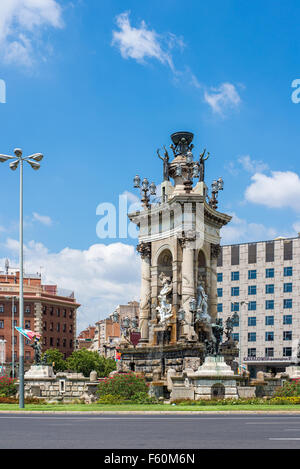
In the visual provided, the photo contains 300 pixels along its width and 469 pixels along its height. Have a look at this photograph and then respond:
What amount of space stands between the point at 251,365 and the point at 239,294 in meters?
10.1

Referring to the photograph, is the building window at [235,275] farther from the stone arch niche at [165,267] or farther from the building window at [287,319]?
the stone arch niche at [165,267]

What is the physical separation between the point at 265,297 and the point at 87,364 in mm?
31997

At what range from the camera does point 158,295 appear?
42031 millimetres

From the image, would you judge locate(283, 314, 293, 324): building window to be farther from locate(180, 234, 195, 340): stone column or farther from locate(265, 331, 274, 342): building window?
locate(180, 234, 195, 340): stone column

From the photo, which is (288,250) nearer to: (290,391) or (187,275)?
(187,275)

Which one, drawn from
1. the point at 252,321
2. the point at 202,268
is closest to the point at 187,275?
the point at 202,268

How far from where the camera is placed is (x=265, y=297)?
9012cm

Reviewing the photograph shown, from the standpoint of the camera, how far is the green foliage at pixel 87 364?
104812mm

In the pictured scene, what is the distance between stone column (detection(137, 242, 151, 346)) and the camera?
4238 centimetres

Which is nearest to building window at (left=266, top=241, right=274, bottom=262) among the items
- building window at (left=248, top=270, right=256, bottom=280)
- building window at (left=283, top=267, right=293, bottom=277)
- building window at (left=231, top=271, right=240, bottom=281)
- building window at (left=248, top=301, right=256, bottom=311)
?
building window at (left=283, top=267, right=293, bottom=277)

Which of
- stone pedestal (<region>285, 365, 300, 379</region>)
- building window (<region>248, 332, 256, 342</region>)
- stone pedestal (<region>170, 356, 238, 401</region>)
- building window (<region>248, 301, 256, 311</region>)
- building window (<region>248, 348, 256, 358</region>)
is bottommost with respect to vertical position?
building window (<region>248, 348, 256, 358</region>)

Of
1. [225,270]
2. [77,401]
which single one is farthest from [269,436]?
[225,270]

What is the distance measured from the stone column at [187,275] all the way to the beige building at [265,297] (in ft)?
151
